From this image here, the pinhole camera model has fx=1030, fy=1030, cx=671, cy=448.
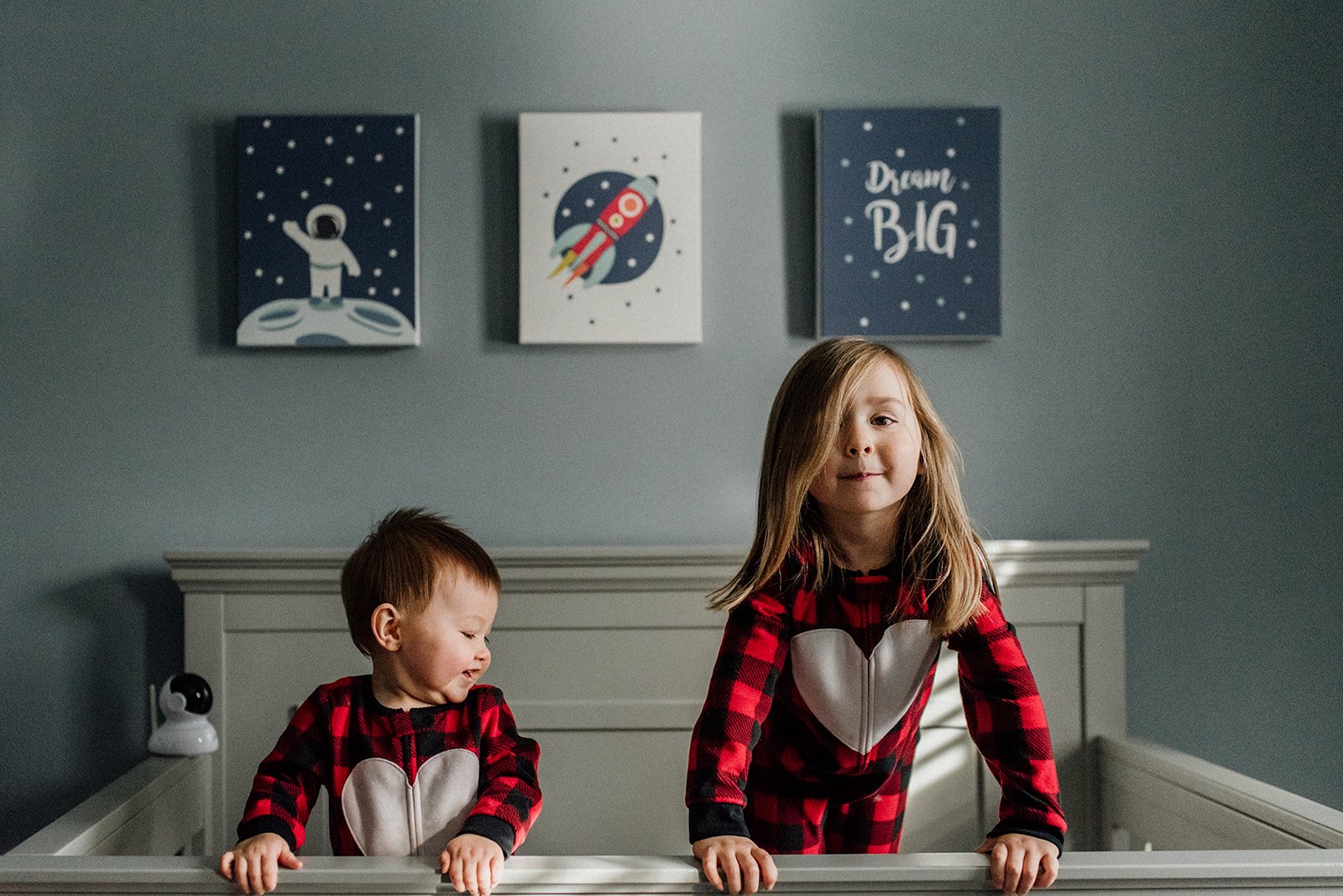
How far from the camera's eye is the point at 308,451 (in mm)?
1533

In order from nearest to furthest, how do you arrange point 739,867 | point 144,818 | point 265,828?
point 739,867 < point 265,828 < point 144,818

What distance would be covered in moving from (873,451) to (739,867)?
41 centimetres

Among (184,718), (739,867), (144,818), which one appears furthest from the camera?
(184,718)

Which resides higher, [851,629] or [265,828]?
[851,629]

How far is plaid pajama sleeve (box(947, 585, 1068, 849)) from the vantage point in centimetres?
95

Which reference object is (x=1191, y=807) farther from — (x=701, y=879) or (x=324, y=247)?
(x=324, y=247)

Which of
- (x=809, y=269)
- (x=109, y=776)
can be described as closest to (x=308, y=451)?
(x=109, y=776)

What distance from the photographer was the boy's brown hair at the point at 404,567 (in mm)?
1040

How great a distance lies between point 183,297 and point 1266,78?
166 cm

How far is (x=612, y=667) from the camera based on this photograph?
1487 mm

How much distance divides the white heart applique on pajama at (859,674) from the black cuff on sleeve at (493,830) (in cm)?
34

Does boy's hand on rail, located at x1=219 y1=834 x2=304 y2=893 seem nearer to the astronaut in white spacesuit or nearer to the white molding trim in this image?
the white molding trim

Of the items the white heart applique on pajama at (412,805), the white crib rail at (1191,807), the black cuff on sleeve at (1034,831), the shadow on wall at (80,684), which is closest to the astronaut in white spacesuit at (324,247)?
the shadow on wall at (80,684)

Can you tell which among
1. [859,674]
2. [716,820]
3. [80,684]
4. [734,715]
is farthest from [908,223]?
[80,684]
